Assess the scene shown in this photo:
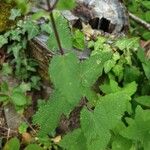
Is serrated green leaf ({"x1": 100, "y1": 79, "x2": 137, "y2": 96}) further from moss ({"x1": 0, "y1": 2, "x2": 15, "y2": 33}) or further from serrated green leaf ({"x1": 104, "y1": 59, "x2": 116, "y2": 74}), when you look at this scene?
moss ({"x1": 0, "y1": 2, "x2": 15, "y2": 33})

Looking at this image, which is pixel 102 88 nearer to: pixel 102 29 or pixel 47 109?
pixel 102 29

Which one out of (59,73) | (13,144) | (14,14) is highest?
(59,73)

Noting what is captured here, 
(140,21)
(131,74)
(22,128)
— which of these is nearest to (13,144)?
(22,128)

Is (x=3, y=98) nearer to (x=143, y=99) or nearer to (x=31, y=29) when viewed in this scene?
(x=31, y=29)

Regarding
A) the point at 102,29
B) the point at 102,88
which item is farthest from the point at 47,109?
the point at 102,29

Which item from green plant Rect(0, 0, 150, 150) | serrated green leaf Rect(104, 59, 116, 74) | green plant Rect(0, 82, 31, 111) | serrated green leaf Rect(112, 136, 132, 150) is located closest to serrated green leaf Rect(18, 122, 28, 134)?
green plant Rect(0, 0, 150, 150)

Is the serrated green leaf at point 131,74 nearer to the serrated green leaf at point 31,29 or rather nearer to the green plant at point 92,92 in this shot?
the green plant at point 92,92

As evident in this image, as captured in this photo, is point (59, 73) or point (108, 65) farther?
point (108, 65)

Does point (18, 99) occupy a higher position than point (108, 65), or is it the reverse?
point (108, 65)

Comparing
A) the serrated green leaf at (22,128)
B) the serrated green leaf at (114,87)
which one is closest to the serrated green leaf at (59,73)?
the serrated green leaf at (114,87)
